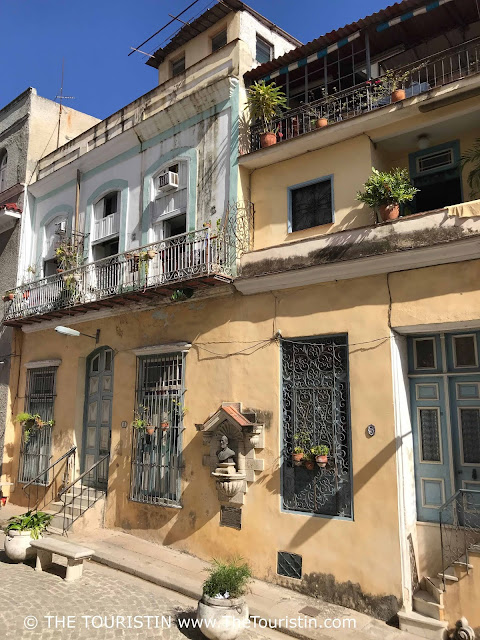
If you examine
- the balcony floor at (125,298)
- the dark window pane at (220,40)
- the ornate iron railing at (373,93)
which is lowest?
the balcony floor at (125,298)

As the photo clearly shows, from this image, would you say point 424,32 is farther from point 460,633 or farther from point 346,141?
point 460,633

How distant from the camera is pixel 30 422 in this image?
14.2 m

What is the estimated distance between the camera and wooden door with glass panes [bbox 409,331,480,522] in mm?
7809

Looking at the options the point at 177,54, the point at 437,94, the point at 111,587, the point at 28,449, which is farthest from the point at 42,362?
the point at 437,94

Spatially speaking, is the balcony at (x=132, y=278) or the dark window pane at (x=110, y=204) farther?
the dark window pane at (x=110, y=204)

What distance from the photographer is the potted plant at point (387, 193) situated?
8.43 meters

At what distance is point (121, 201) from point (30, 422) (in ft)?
21.1

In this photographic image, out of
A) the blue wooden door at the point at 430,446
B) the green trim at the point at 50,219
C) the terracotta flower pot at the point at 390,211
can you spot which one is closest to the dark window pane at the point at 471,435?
the blue wooden door at the point at 430,446

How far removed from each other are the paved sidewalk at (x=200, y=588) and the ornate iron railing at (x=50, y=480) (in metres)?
2.20

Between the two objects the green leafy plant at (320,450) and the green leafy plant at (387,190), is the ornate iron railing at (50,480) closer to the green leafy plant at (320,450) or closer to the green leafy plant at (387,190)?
the green leafy plant at (320,450)

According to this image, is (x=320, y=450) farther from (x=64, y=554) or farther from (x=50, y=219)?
(x=50, y=219)

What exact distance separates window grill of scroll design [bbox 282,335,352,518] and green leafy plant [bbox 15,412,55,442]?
7.38m

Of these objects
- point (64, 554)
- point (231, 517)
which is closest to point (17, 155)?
point (64, 554)

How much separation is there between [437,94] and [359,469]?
6.03 m
